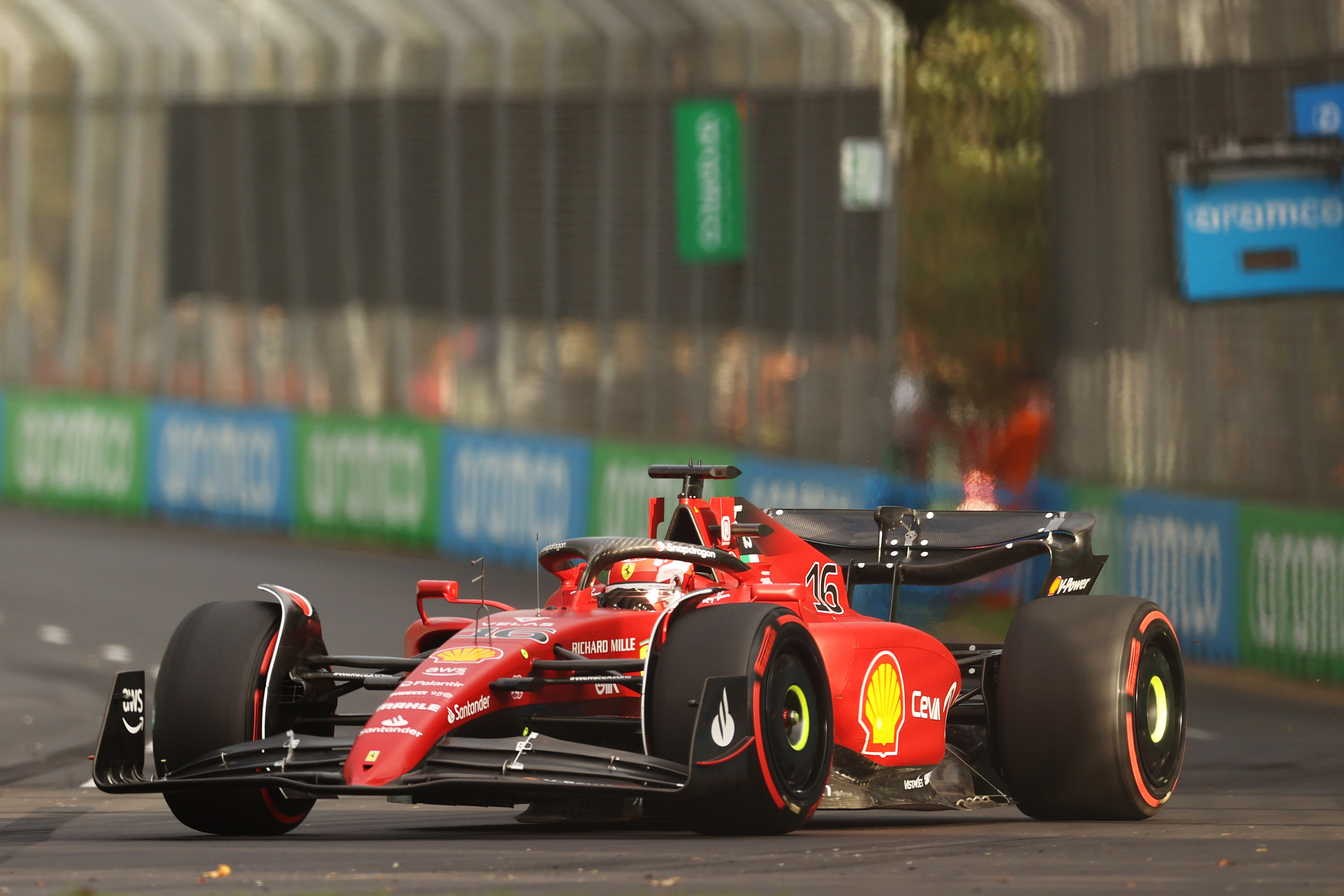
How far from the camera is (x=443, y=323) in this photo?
2369 centimetres

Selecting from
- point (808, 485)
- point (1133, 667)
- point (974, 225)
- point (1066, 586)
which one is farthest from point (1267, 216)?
point (1133, 667)

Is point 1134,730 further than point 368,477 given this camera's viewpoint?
No

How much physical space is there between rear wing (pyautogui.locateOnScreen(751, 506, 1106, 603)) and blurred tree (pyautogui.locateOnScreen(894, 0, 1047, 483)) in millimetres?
7463

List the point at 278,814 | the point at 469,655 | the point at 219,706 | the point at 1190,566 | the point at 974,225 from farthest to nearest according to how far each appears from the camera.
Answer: the point at 974,225
the point at 1190,566
the point at 278,814
the point at 219,706
the point at 469,655

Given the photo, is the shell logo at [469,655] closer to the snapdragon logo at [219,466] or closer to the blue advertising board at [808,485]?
the blue advertising board at [808,485]

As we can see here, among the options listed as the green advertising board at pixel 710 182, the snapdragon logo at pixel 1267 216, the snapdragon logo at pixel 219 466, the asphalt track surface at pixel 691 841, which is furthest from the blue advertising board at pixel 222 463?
the snapdragon logo at pixel 1267 216

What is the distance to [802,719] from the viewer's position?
27.6 ft

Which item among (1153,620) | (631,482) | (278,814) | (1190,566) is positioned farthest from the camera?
(631,482)

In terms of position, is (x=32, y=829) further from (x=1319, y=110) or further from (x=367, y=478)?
(x=367, y=478)

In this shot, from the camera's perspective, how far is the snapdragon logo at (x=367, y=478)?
22.9 meters

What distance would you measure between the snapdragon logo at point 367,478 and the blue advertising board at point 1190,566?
28.1 ft

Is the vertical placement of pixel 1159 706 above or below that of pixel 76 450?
below

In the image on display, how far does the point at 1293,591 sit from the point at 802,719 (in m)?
6.90

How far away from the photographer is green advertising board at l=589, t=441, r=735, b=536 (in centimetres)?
2009
